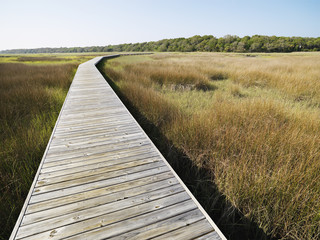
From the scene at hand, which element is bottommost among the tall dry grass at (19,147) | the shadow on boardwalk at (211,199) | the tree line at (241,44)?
the shadow on boardwalk at (211,199)

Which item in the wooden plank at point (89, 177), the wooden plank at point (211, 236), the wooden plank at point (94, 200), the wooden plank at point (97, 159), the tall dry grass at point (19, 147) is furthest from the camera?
the wooden plank at point (97, 159)

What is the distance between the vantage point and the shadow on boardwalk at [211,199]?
168 cm

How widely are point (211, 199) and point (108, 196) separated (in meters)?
1.30

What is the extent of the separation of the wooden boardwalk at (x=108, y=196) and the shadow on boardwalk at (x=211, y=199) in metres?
0.56

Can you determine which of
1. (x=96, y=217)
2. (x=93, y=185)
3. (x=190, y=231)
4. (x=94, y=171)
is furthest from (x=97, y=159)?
(x=190, y=231)

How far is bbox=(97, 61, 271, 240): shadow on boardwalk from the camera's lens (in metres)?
1.68

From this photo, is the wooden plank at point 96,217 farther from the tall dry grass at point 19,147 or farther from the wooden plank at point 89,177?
the tall dry grass at point 19,147

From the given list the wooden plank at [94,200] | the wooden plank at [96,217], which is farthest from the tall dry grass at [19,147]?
the wooden plank at [96,217]

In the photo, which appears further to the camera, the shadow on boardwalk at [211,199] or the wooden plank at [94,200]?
the shadow on boardwalk at [211,199]

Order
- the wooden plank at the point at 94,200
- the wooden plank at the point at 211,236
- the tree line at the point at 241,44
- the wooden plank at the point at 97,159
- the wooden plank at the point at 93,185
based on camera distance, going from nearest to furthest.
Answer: the wooden plank at the point at 211,236 < the wooden plank at the point at 94,200 < the wooden plank at the point at 93,185 < the wooden plank at the point at 97,159 < the tree line at the point at 241,44

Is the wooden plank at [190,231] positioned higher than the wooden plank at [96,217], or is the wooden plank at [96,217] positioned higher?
the wooden plank at [96,217]

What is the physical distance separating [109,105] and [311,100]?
664 centimetres

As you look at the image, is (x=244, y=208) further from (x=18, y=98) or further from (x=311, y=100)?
(x=18, y=98)

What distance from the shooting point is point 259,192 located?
1717mm
